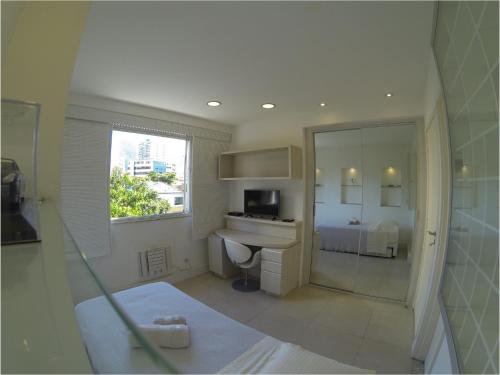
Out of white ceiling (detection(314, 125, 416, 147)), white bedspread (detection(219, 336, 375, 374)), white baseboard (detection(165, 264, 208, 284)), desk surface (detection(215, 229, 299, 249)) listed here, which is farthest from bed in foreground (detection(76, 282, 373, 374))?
white ceiling (detection(314, 125, 416, 147))

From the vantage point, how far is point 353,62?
1937mm

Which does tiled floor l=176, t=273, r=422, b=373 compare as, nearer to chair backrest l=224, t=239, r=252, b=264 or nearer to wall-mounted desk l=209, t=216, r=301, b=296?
wall-mounted desk l=209, t=216, r=301, b=296

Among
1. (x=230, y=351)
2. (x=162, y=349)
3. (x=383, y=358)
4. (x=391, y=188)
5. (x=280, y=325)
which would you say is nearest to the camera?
(x=162, y=349)

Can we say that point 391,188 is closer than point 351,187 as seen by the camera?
Yes

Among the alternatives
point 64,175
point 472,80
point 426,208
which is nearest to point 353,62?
point 472,80

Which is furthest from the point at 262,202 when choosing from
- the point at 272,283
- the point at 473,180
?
the point at 473,180

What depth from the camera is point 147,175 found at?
3.46 metres

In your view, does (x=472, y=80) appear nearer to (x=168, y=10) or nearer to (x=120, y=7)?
(x=168, y=10)

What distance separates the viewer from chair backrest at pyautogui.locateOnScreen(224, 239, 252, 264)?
3.25 meters

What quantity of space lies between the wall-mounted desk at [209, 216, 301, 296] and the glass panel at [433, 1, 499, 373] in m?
2.36

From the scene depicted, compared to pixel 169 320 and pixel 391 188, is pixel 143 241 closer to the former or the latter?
pixel 169 320

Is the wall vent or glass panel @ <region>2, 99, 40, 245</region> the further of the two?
the wall vent

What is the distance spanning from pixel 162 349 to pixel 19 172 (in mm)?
1042

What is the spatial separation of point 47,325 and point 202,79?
2255 millimetres
